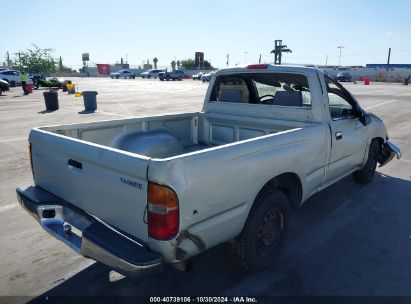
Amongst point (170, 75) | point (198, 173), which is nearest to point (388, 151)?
point (198, 173)

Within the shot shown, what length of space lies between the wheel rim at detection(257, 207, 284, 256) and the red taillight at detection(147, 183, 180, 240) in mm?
1190

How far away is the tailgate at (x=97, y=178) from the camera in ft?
7.97

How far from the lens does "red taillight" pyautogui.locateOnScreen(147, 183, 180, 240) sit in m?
2.30

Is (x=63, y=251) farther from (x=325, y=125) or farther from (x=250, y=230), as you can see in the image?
(x=325, y=125)

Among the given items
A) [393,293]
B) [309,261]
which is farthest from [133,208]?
[393,293]

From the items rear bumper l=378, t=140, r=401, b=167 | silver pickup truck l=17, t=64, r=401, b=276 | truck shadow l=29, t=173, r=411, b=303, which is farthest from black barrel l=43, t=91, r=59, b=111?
rear bumper l=378, t=140, r=401, b=167

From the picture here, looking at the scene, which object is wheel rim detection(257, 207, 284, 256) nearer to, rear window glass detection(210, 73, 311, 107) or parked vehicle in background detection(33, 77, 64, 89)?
rear window glass detection(210, 73, 311, 107)

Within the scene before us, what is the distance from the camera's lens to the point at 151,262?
234cm

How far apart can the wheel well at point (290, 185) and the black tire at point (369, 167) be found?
2.46 m

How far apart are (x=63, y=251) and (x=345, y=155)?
3754 mm

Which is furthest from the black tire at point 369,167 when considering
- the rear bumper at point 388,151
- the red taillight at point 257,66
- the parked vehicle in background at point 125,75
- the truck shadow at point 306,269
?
the parked vehicle in background at point 125,75

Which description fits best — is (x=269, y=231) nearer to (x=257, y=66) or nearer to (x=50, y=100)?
(x=257, y=66)

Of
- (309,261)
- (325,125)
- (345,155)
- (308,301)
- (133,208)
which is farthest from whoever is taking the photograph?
(345,155)

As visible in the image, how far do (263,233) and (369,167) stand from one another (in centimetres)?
328
